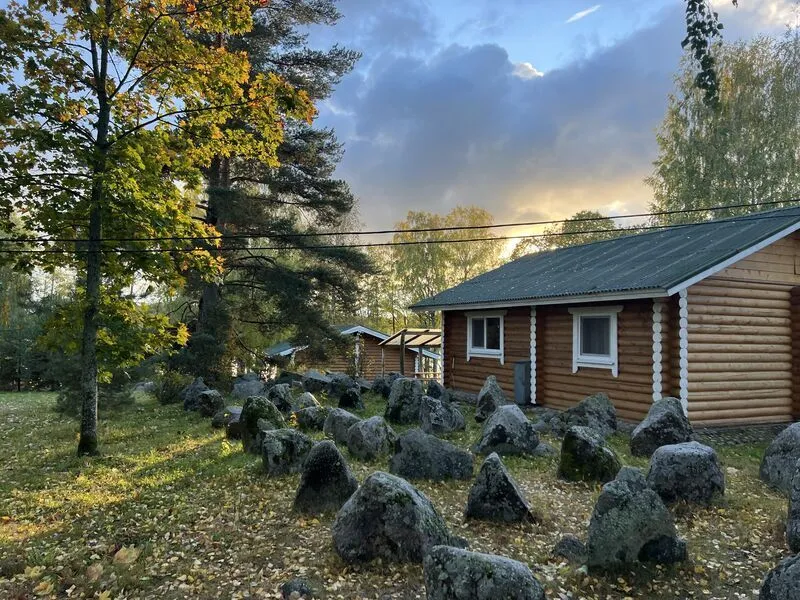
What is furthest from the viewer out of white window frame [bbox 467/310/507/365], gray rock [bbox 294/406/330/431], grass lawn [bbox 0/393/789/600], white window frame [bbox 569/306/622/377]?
white window frame [bbox 467/310/507/365]

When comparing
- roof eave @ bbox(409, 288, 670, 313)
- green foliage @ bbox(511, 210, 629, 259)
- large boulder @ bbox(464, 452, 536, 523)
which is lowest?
large boulder @ bbox(464, 452, 536, 523)

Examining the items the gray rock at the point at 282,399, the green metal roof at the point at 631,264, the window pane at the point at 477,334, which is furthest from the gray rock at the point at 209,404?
the window pane at the point at 477,334

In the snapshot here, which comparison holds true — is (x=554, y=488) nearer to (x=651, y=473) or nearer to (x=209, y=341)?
(x=651, y=473)

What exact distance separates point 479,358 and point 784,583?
13.6m

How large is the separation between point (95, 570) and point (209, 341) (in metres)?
13.6

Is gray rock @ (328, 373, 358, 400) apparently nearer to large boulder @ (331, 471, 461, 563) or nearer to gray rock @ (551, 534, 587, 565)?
large boulder @ (331, 471, 461, 563)

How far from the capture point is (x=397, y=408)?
40.0 ft

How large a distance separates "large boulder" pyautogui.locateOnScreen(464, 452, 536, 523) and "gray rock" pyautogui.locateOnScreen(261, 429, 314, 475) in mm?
2851

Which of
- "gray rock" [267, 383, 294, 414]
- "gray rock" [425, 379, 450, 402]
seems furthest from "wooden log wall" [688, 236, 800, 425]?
"gray rock" [267, 383, 294, 414]

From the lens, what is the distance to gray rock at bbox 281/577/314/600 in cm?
421

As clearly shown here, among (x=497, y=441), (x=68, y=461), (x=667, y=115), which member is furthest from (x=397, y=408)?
(x=667, y=115)

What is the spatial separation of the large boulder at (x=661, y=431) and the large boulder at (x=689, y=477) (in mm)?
2756

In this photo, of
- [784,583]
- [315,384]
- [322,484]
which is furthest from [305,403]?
[784,583]

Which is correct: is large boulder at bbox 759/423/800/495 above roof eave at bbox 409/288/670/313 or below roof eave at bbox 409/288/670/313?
below
